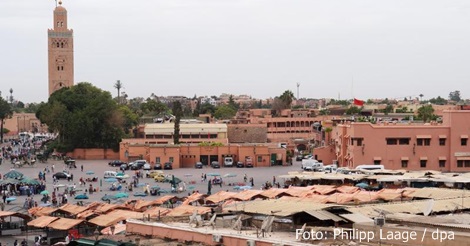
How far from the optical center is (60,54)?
89562 mm

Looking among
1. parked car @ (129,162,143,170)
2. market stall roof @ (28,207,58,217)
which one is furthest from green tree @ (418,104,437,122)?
market stall roof @ (28,207,58,217)

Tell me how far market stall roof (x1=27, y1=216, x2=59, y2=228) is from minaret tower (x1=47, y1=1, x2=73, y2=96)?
2563 inches

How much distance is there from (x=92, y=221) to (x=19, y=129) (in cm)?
7842

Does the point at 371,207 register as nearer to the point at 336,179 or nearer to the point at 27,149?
the point at 336,179

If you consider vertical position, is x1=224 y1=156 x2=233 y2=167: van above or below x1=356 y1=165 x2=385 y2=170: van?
below

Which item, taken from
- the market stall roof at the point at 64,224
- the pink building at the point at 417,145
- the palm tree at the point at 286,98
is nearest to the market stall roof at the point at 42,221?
the market stall roof at the point at 64,224

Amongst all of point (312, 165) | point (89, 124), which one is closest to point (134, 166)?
point (89, 124)

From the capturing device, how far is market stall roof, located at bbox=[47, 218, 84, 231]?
24266mm

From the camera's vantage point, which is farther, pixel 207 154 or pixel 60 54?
pixel 60 54

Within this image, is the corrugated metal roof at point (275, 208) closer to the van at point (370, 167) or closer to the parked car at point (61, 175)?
the van at point (370, 167)

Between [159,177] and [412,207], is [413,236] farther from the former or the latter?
[159,177]

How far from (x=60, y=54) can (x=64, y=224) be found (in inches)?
2645

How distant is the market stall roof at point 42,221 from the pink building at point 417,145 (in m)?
20.3

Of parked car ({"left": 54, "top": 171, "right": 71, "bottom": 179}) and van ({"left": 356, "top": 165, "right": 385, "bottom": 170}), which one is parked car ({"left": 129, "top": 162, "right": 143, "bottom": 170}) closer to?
parked car ({"left": 54, "top": 171, "right": 71, "bottom": 179})
